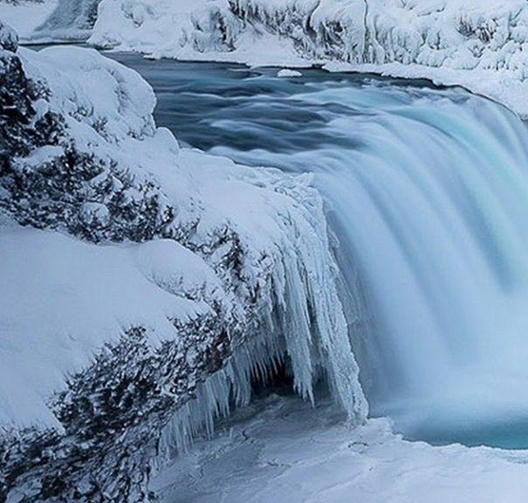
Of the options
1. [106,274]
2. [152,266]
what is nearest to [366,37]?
[152,266]

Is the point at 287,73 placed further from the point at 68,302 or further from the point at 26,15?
the point at 68,302

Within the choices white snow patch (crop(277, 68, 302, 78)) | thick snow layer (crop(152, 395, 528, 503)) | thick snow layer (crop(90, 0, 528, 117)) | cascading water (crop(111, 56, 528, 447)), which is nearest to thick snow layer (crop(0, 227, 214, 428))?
thick snow layer (crop(152, 395, 528, 503))

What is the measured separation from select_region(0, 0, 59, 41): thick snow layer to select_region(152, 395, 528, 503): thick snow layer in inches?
239

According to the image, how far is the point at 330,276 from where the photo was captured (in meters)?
3.09

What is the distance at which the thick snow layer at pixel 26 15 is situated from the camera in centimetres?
788

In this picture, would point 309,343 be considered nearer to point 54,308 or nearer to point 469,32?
point 54,308

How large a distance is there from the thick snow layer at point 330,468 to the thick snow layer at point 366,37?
10.9ft

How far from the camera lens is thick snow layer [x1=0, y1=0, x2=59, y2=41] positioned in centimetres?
788

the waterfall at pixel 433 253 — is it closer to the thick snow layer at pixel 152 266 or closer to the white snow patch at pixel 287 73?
the thick snow layer at pixel 152 266

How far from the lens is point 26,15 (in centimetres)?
823

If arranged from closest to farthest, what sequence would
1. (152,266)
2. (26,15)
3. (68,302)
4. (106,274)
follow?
(68,302)
(106,274)
(152,266)
(26,15)

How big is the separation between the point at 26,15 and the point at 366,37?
3730mm

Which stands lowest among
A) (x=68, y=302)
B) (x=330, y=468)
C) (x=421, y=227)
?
(x=330, y=468)

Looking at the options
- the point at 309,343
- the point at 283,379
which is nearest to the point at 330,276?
the point at 309,343
